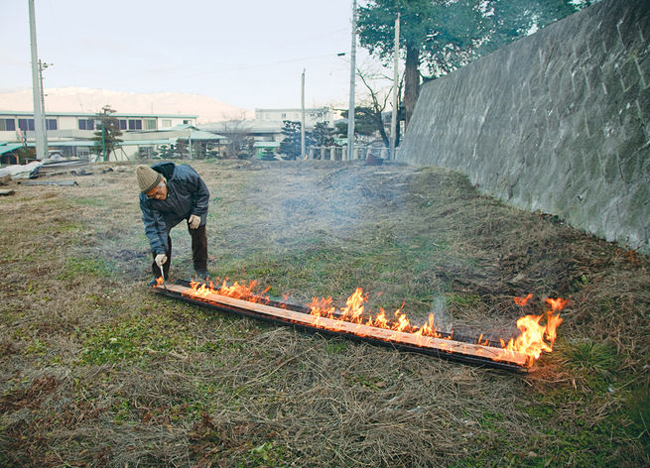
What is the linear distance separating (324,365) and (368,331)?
19.2 inches

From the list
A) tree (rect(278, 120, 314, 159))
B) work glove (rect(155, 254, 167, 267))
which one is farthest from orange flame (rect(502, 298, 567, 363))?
tree (rect(278, 120, 314, 159))

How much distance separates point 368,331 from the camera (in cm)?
328

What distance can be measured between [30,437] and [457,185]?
861cm

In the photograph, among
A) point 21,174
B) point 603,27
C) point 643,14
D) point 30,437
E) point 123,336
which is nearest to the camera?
point 30,437

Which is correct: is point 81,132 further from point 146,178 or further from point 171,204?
point 146,178

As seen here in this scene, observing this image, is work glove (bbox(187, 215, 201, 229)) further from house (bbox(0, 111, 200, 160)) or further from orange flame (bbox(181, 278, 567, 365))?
house (bbox(0, 111, 200, 160))

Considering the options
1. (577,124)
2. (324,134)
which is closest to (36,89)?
(324,134)

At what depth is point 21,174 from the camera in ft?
56.0

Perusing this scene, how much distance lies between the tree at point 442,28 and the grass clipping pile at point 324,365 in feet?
49.2

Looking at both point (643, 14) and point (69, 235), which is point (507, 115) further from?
point (69, 235)

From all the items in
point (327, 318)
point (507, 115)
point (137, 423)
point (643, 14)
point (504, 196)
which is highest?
point (643, 14)

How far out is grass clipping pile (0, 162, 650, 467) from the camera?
2.24m

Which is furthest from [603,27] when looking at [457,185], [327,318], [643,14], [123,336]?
[123,336]

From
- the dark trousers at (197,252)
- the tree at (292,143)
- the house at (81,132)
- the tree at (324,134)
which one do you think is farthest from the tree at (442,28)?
the house at (81,132)
